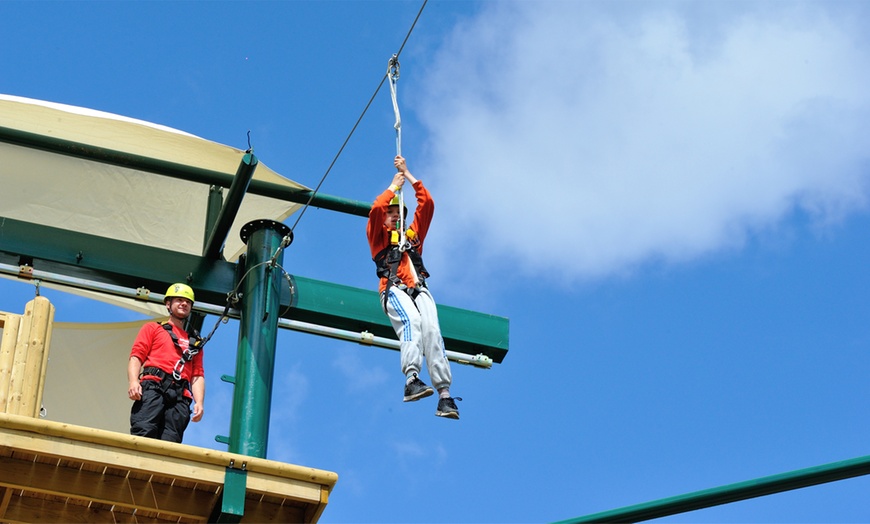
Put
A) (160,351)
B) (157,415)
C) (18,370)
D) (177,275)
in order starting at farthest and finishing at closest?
(177,275), (160,351), (157,415), (18,370)

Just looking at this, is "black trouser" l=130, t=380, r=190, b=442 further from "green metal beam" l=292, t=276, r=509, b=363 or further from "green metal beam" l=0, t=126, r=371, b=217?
"green metal beam" l=0, t=126, r=371, b=217

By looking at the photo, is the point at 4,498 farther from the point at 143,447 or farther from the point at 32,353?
the point at 32,353

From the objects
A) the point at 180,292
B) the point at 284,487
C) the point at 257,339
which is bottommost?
the point at 284,487

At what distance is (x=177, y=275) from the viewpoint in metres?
11.8

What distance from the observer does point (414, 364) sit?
9992 millimetres

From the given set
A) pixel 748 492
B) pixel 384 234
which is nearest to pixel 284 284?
pixel 384 234

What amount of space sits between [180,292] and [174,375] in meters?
1.03

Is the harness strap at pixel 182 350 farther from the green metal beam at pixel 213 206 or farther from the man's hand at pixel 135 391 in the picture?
the green metal beam at pixel 213 206

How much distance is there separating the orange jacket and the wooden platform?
1.92 metres

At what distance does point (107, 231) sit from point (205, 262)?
8.57ft

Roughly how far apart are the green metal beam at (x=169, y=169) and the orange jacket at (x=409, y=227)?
171 cm

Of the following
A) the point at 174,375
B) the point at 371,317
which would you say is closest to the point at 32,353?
the point at 174,375

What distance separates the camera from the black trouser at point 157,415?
9.98m

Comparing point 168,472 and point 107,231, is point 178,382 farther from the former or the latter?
point 107,231
